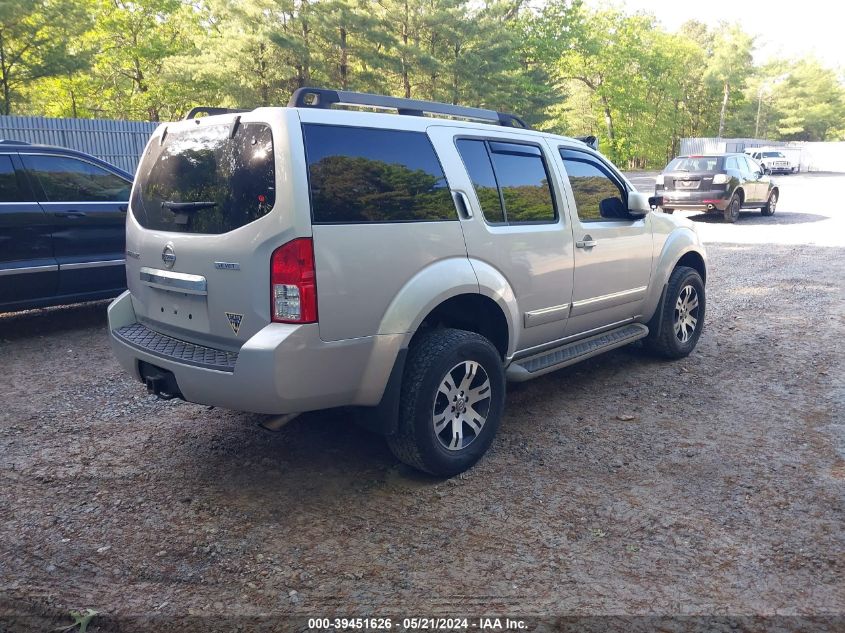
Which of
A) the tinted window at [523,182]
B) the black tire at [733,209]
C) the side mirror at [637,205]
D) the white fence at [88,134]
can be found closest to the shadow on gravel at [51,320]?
the tinted window at [523,182]

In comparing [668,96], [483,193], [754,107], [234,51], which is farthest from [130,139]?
[754,107]

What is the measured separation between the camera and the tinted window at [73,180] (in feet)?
21.0

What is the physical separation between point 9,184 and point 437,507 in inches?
207

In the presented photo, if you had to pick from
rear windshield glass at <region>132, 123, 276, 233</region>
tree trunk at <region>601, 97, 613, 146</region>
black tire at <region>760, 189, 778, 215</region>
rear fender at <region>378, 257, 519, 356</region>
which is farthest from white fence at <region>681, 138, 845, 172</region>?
rear windshield glass at <region>132, 123, 276, 233</region>

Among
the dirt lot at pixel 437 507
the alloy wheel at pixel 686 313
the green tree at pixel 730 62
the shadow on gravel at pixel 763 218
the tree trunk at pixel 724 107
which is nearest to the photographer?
the dirt lot at pixel 437 507

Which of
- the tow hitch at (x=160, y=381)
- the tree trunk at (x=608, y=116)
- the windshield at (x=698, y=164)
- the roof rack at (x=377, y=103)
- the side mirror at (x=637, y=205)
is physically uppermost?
the tree trunk at (x=608, y=116)

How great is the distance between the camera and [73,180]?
668cm

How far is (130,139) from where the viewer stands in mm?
16109

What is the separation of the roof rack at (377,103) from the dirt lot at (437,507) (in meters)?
2.02

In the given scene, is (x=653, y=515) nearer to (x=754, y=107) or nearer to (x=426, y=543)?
(x=426, y=543)

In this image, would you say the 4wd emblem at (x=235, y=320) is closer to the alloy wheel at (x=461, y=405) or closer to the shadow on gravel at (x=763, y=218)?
the alloy wheel at (x=461, y=405)

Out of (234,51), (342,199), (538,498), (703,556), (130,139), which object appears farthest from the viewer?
(234,51)

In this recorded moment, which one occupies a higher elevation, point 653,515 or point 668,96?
point 668,96

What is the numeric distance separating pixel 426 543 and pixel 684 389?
116 inches
